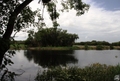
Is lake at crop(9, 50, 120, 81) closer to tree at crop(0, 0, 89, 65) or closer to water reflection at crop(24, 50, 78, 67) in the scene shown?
water reflection at crop(24, 50, 78, 67)

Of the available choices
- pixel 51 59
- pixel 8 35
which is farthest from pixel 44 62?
pixel 8 35

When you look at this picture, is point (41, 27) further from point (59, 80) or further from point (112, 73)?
point (112, 73)

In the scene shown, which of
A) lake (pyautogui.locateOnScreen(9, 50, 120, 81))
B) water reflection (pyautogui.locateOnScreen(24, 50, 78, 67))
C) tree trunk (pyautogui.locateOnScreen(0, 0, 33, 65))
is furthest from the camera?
water reflection (pyautogui.locateOnScreen(24, 50, 78, 67))

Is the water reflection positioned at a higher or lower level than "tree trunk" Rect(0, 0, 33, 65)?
lower

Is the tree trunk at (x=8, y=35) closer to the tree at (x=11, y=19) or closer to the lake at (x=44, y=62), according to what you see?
the tree at (x=11, y=19)

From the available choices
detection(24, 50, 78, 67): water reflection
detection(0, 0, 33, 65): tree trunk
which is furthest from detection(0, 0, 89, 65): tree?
detection(24, 50, 78, 67): water reflection

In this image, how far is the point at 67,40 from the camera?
3617 inches

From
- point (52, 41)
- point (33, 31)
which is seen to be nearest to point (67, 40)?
point (52, 41)

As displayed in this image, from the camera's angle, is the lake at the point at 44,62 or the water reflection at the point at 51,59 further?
the water reflection at the point at 51,59

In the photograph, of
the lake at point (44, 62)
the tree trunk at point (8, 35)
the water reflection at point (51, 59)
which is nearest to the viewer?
the tree trunk at point (8, 35)

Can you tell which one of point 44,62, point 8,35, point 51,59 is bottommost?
point 51,59

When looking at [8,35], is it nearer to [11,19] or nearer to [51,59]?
[11,19]

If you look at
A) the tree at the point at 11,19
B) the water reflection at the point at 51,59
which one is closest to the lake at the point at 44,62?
the water reflection at the point at 51,59

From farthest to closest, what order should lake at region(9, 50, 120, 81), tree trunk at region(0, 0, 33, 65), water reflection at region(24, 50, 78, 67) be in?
1. water reflection at region(24, 50, 78, 67)
2. lake at region(9, 50, 120, 81)
3. tree trunk at region(0, 0, 33, 65)
